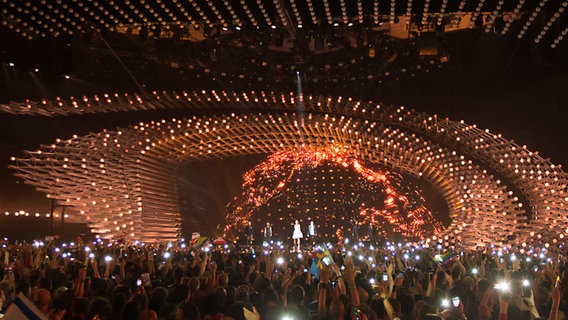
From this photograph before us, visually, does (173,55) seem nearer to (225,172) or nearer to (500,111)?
(225,172)

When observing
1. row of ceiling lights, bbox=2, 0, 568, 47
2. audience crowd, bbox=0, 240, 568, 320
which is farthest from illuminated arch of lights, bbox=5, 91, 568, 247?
audience crowd, bbox=0, 240, 568, 320

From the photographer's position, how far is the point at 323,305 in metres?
5.98

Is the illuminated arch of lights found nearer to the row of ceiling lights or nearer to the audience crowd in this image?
the row of ceiling lights

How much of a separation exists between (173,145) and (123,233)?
503 cm

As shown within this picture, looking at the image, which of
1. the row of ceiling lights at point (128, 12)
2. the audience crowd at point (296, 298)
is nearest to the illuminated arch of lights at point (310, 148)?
the row of ceiling lights at point (128, 12)

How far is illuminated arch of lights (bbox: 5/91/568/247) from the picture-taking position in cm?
2087

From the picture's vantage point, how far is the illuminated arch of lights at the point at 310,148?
822 inches

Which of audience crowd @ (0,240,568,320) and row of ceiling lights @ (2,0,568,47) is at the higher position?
row of ceiling lights @ (2,0,568,47)

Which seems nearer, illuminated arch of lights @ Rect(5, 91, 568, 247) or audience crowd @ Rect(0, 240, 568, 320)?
audience crowd @ Rect(0, 240, 568, 320)

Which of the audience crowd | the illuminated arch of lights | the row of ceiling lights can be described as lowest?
the audience crowd

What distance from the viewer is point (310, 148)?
27984 mm

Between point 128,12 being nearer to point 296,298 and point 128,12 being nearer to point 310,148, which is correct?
point 296,298

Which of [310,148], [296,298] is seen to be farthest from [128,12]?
[310,148]

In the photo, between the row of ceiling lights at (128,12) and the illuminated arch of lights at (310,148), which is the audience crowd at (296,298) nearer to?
the row of ceiling lights at (128,12)
